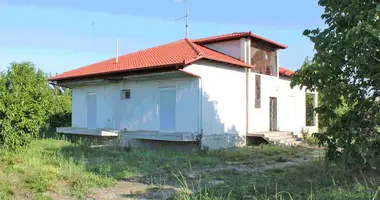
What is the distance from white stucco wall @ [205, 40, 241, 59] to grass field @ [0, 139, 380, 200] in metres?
6.91

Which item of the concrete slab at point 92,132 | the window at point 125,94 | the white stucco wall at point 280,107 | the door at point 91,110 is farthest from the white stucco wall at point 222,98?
the door at point 91,110

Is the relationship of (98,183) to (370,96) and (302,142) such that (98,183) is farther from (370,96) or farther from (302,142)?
(302,142)

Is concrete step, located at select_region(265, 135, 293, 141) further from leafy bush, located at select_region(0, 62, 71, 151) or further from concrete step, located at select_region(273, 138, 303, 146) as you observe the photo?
leafy bush, located at select_region(0, 62, 71, 151)

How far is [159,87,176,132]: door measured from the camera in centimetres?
1536

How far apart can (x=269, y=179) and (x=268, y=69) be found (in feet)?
36.2

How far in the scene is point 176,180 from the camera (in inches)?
327

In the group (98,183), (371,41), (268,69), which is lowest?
(98,183)

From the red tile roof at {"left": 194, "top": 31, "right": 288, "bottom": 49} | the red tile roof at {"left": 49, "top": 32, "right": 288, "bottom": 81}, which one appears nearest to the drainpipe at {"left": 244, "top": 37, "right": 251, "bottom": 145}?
the red tile roof at {"left": 194, "top": 31, "right": 288, "bottom": 49}

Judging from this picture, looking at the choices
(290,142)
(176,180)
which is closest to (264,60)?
(290,142)

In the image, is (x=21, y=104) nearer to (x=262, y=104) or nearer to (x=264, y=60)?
(x=262, y=104)

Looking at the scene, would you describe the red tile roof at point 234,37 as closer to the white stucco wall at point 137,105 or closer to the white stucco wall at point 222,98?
the white stucco wall at point 222,98

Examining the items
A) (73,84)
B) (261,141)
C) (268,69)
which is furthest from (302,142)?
(73,84)

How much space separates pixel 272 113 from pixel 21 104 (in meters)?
12.2

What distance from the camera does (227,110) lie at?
52.1 feet
